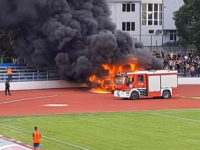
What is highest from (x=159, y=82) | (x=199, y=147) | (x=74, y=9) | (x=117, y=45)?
(x=74, y=9)

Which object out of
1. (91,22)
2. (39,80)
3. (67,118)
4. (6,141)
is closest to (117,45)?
(91,22)

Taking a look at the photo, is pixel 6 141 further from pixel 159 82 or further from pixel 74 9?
pixel 74 9

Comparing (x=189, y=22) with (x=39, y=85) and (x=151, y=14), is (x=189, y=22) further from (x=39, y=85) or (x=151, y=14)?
(x=39, y=85)

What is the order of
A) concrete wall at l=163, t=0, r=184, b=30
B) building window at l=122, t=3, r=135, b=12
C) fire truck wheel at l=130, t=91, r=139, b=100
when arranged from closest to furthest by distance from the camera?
fire truck wheel at l=130, t=91, r=139, b=100
building window at l=122, t=3, r=135, b=12
concrete wall at l=163, t=0, r=184, b=30

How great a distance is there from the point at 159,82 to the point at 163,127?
14859 millimetres

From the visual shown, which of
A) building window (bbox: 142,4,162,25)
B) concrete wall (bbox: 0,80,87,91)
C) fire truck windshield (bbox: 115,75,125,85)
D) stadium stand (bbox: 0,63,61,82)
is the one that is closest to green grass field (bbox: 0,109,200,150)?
fire truck windshield (bbox: 115,75,125,85)

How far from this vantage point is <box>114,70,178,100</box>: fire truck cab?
42000 mm

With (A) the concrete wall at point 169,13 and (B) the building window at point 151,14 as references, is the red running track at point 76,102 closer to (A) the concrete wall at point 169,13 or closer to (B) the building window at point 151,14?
(B) the building window at point 151,14

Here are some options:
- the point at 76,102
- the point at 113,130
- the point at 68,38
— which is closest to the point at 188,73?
the point at 68,38

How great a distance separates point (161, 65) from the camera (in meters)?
52.5

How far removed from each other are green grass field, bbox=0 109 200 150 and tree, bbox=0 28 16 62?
82.0 ft

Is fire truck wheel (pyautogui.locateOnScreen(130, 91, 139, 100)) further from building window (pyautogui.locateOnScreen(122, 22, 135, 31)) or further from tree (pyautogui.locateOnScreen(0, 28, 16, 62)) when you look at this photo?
building window (pyautogui.locateOnScreen(122, 22, 135, 31))

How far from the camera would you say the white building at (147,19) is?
252ft

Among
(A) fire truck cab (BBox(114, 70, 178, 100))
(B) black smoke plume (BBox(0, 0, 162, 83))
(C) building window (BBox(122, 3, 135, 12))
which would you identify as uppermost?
(C) building window (BBox(122, 3, 135, 12))
